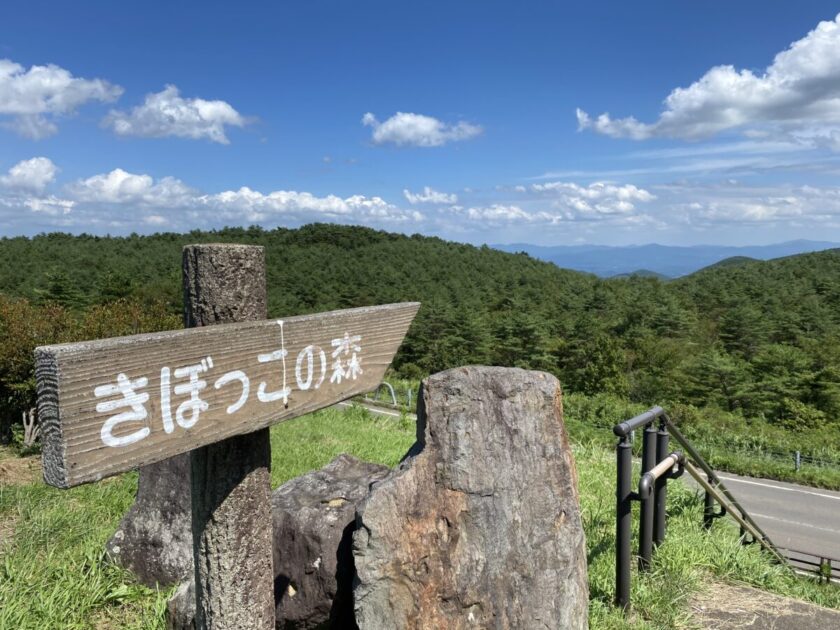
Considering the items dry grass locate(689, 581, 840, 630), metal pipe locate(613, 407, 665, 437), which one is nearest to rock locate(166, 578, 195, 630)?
metal pipe locate(613, 407, 665, 437)

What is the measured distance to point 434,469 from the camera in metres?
2.59

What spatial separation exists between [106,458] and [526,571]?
5.98ft

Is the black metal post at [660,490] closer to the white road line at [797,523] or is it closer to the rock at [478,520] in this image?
the rock at [478,520]

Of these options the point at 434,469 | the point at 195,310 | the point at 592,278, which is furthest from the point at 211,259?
the point at 592,278

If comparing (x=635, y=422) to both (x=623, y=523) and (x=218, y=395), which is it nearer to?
(x=623, y=523)

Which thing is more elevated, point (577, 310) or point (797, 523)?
point (577, 310)

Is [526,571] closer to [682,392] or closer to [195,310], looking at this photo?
[195,310]

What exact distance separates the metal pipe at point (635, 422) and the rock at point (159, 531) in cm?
259

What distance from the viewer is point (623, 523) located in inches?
121

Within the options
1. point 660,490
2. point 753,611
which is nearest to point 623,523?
point 660,490

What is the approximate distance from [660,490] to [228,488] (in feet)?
9.02

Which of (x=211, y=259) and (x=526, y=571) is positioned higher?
(x=211, y=259)

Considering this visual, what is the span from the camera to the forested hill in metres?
29.3

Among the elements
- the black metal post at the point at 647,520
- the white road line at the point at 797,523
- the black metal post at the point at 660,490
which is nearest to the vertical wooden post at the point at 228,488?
the black metal post at the point at 647,520
